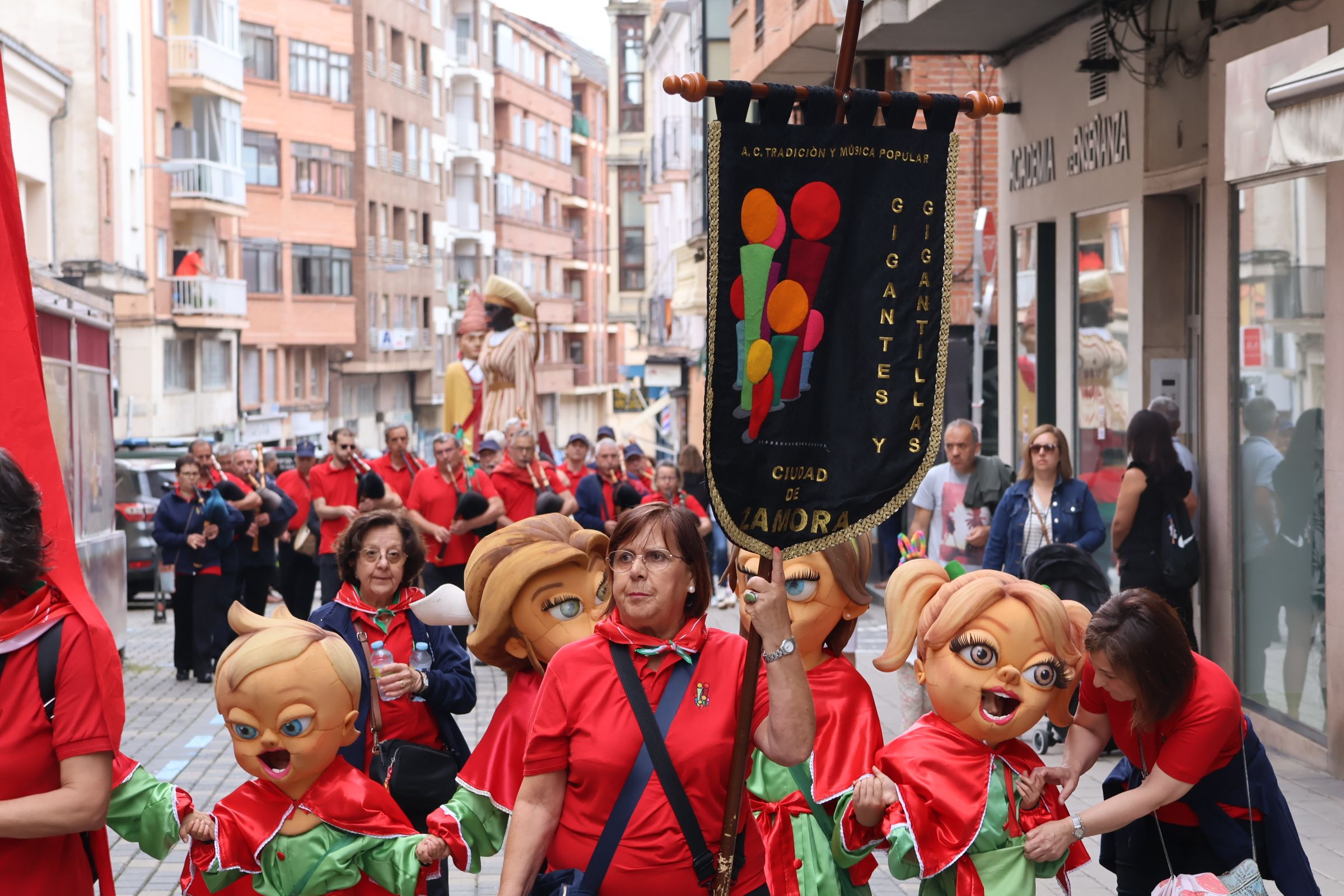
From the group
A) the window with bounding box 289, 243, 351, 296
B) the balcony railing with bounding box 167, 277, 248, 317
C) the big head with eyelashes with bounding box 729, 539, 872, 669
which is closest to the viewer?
the big head with eyelashes with bounding box 729, 539, 872, 669

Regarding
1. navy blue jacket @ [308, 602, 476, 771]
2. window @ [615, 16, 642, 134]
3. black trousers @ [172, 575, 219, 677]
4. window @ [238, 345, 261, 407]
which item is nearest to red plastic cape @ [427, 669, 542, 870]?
navy blue jacket @ [308, 602, 476, 771]

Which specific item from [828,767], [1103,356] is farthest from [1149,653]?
[1103,356]

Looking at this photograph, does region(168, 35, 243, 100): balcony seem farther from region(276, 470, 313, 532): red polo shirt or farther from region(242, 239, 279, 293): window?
region(276, 470, 313, 532): red polo shirt

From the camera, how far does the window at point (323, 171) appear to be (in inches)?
2190

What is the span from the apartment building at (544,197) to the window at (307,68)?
2243cm

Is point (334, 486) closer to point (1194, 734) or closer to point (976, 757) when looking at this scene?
point (976, 757)

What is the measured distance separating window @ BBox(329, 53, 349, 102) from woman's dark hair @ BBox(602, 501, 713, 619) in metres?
54.6

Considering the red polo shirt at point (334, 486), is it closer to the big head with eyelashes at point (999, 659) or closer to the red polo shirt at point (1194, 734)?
the big head with eyelashes at point (999, 659)

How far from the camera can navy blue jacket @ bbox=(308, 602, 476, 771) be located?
19.0 ft

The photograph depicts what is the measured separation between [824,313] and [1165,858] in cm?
200

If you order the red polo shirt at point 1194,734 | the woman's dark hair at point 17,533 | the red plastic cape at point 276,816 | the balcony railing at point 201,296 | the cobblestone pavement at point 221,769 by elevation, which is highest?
the balcony railing at point 201,296

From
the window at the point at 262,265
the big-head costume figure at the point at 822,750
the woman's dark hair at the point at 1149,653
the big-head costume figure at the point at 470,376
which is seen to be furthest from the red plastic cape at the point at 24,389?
the window at the point at 262,265

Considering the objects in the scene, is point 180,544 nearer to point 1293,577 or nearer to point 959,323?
point 1293,577

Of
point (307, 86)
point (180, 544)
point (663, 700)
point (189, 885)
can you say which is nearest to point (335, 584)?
point (180, 544)
